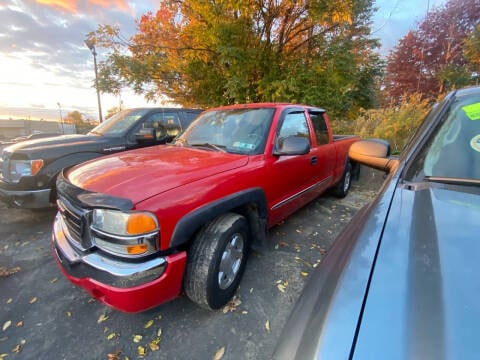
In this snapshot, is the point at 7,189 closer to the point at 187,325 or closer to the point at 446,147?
the point at 187,325

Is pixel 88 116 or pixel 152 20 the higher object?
pixel 152 20

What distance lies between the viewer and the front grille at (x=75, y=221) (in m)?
1.77

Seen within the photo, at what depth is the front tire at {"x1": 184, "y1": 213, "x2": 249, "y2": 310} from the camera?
1929 millimetres

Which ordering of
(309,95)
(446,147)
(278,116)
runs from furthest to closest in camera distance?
(309,95)
(278,116)
(446,147)

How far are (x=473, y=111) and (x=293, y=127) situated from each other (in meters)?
1.77

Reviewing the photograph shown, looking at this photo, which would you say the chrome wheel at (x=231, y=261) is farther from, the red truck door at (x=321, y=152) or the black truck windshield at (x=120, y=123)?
→ the black truck windshield at (x=120, y=123)

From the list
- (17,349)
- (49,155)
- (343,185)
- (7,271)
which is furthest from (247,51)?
(17,349)

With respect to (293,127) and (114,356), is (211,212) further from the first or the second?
(293,127)

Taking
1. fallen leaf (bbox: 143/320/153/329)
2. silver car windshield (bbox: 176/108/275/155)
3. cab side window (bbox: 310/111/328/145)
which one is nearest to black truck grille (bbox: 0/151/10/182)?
silver car windshield (bbox: 176/108/275/155)

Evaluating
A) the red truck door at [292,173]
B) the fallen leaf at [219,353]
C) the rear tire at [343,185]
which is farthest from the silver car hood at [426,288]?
the rear tire at [343,185]

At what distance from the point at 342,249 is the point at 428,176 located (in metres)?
0.83

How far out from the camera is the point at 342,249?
1072mm

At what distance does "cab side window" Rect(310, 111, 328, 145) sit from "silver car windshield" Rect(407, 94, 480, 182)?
79.4 inches

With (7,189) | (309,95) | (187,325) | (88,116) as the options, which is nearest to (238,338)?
(187,325)
